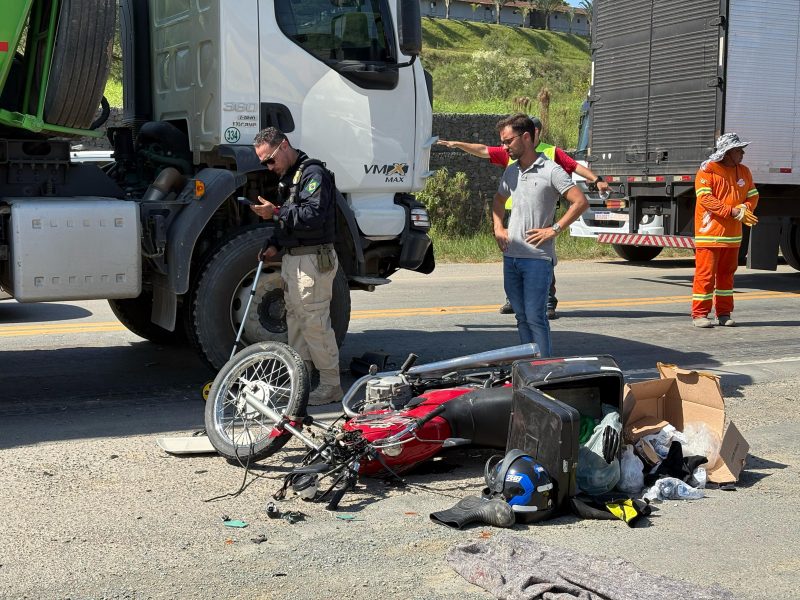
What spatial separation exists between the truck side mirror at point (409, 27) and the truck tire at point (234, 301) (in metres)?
1.72

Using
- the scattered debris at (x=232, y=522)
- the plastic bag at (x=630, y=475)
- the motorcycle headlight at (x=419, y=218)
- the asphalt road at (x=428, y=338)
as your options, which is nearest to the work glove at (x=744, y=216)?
the asphalt road at (x=428, y=338)

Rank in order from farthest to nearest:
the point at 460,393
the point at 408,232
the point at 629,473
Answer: the point at 408,232 → the point at 460,393 → the point at 629,473

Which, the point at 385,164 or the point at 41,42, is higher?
the point at 41,42

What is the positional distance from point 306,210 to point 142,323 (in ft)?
10.2

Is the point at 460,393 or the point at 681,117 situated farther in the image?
the point at 681,117

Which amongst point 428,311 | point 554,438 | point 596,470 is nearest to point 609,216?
point 428,311

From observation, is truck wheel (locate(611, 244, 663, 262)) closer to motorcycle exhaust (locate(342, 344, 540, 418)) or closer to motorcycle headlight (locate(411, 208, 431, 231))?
motorcycle headlight (locate(411, 208, 431, 231))

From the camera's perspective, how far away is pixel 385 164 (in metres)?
8.26

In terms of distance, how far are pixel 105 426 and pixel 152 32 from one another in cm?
352

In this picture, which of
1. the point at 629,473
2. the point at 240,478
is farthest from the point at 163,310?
the point at 629,473

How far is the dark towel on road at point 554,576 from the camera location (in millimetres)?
4141

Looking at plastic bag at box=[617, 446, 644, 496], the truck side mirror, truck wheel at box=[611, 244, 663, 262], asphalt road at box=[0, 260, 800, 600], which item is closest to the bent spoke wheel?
asphalt road at box=[0, 260, 800, 600]

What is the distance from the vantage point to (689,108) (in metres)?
15.1

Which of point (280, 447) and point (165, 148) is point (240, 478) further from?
point (165, 148)
